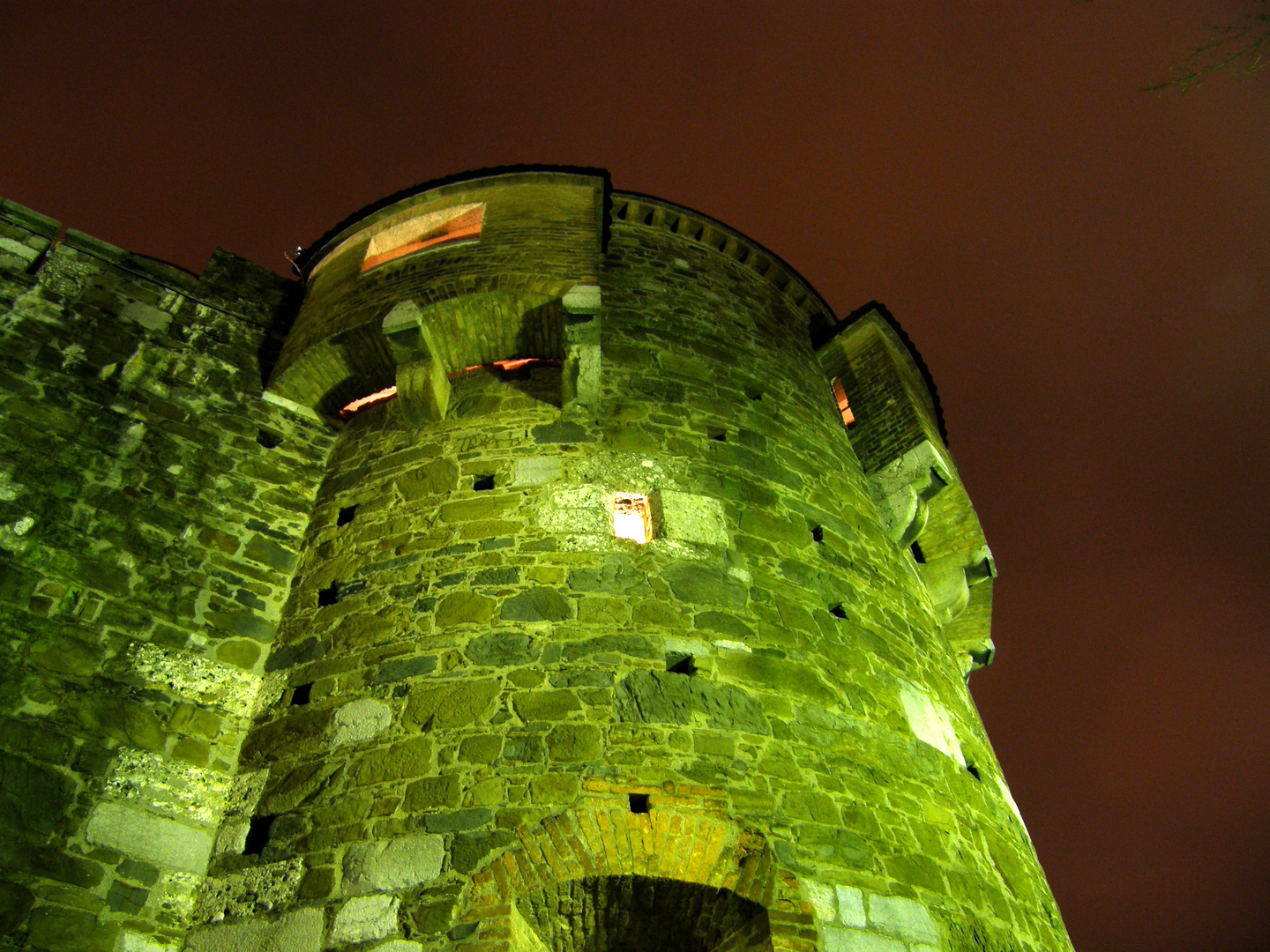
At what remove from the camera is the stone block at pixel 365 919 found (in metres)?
3.50

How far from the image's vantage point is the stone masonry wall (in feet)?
13.1

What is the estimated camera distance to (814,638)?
4965mm

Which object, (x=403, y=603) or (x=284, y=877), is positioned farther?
(x=403, y=603)

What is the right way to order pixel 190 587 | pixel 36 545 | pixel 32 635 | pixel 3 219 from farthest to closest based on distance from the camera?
pixel 3 219 → pixel 190 587 → pixel 36 545 → pixel 32 635

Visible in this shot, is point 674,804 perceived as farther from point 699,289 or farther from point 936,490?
point 699,289

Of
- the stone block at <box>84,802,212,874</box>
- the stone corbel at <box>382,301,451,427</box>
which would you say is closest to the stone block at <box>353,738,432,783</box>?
the stone block at <box>84,802,212,874</box>

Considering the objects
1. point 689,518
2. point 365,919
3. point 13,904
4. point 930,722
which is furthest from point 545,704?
point 930,722

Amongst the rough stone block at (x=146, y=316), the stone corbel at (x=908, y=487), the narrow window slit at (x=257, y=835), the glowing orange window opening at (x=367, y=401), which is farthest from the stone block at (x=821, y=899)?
the rough stone block at (x=146, y=316)

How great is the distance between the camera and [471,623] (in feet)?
14.9

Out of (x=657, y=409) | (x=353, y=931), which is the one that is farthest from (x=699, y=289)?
(x=353, y=931)

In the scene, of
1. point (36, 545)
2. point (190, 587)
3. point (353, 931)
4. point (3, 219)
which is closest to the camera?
point (353, 931)

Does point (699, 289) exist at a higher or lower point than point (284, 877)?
higher

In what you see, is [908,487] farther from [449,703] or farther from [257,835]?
[257,835]

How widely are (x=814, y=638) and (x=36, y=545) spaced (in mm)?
4645
